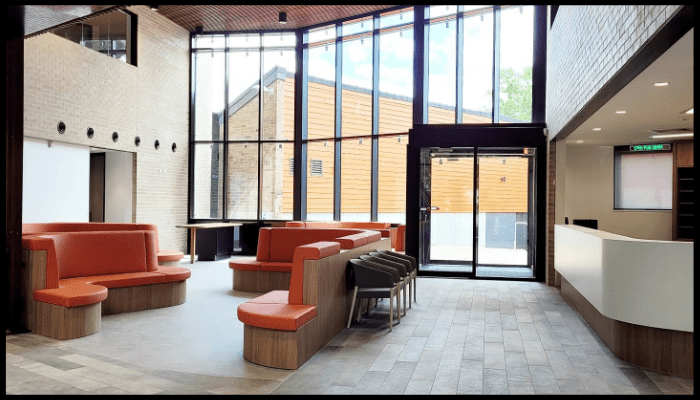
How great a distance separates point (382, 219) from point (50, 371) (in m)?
8.55

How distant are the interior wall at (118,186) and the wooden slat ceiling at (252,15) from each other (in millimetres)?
3312

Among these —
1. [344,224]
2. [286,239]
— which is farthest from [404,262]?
[344,224]

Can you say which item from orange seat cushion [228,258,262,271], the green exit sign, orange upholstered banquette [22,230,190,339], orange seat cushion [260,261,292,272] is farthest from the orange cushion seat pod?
the green exit sign

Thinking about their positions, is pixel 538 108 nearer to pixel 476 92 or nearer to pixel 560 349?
pixel 476 92

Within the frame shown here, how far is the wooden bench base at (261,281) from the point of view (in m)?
8.00

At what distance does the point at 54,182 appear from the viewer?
9492 millimetres

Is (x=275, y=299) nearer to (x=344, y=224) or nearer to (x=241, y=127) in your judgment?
(x=344, y=224)

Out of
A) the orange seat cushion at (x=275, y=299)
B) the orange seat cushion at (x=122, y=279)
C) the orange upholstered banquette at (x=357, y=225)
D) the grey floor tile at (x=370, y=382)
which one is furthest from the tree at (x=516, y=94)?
the grey floor tile at (x=370, y=382)

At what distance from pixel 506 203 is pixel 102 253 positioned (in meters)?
6.59

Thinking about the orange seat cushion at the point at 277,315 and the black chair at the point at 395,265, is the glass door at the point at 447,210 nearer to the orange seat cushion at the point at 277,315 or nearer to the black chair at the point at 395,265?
the black chair at the point at 395,265

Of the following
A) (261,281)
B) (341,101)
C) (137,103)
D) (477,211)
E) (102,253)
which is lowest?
(261,281)

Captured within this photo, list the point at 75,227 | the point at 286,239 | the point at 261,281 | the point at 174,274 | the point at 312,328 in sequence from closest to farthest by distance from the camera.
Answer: the point at 312,328, the point at 174,274, the point at 261,281, the point at 75,227, the point at 286,239

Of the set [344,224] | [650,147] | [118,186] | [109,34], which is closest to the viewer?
[650,147]

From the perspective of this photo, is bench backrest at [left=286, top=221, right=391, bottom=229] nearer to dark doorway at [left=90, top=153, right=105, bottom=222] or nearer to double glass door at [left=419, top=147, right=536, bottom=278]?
double glass door at [left=419, top=147, right=536, bottom=278]
